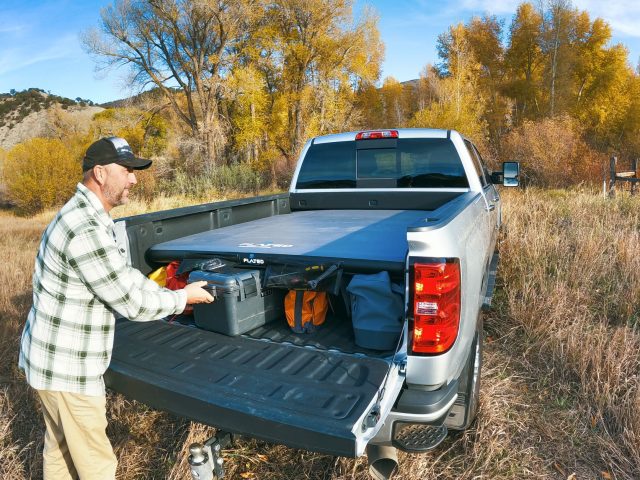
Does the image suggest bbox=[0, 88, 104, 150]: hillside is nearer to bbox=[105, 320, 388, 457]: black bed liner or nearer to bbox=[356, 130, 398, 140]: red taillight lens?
bbox=[356, 130, 398, 140]: red taillight lens

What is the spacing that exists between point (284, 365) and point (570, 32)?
51.3 meters

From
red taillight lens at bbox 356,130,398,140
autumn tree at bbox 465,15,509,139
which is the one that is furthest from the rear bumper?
autumn tree at bbox 465,15,509,139

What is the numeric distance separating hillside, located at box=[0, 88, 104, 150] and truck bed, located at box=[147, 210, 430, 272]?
249 feet

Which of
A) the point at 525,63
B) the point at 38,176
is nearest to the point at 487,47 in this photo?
the point at 525,63

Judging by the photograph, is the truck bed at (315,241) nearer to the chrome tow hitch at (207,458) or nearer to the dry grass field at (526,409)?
the chrome tow hitch at (207,458)

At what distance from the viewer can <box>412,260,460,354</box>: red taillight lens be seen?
186 centimetres

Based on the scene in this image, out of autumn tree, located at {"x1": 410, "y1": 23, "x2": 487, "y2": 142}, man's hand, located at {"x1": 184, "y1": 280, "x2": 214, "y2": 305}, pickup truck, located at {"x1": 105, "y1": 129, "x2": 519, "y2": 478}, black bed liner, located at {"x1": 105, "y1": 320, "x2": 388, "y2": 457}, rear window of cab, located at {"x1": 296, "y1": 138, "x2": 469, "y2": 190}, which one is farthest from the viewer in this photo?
autumn tree, located at {"x1": 410, "y1": 23, "x2": 487, "y2": 142}

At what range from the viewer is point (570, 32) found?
4222 cm

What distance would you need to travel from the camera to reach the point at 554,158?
18.4 metres

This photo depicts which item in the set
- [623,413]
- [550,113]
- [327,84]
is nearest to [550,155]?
[327,84]

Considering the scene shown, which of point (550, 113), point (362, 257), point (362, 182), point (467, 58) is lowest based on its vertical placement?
point (362, 257)

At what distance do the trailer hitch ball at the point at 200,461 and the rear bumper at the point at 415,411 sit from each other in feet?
2.45

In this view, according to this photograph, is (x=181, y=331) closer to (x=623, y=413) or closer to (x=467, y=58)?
(x=623, y=413)

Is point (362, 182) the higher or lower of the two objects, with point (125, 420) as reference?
higher
